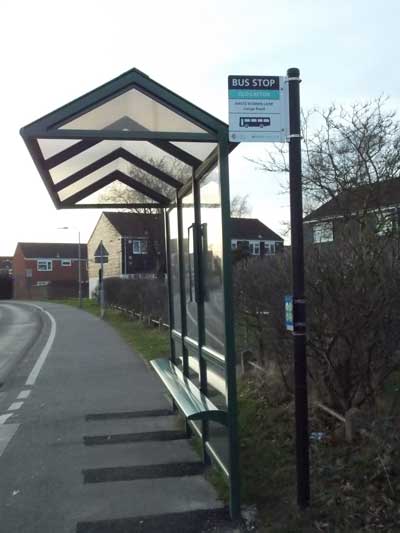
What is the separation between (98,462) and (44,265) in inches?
3113

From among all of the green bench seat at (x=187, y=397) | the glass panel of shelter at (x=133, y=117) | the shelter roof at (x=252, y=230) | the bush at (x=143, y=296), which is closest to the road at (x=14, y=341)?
the bush at (x=143, y=296)

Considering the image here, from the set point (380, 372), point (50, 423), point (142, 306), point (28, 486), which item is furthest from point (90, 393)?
point (142, 306)

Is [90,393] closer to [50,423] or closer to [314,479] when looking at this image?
[50,423]

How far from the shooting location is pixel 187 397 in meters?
5.38

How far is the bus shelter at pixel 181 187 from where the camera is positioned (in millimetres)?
4418

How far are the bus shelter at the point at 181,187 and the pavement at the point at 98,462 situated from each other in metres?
0.33

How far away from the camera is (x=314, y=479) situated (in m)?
4.43

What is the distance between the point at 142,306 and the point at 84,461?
52.8ft

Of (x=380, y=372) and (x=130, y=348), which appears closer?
(x=380, y=372)

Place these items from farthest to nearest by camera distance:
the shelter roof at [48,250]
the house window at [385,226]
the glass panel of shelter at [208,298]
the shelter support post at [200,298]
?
the shelter roof at [48,250]
the house window at [385,226]
the shelter support post at [200,298]
the glass panel of shelter at [208,298]

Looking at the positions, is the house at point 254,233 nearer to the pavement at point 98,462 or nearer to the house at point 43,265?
the house at point 43,265

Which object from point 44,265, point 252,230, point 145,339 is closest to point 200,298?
point 145,339

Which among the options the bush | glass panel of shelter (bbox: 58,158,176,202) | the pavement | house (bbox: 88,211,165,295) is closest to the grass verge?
the bush

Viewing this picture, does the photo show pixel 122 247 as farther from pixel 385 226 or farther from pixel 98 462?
pixel 98 462
